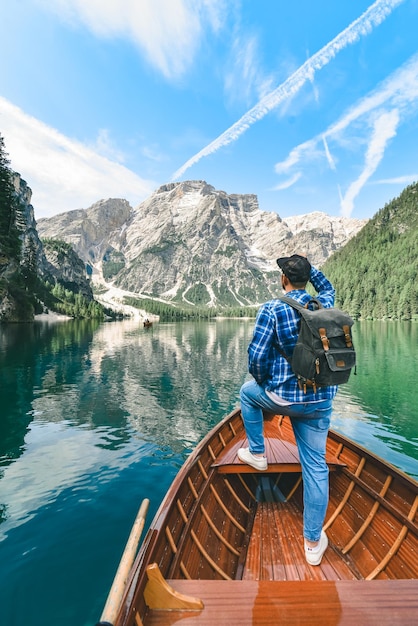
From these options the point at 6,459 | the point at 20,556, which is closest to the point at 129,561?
the point at 20,556

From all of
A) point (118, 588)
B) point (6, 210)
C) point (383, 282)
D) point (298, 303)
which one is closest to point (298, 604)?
point (118, 588)

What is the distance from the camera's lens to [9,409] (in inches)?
681

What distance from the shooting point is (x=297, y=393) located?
4.16 m

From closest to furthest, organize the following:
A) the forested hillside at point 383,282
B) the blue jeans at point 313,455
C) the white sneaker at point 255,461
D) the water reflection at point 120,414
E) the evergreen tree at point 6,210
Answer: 1. the blue jeans at point 313,455
2. the white sneaker at point 255,461
3. the water reflection at point 120,414
4. the evergreen tree at point 6,210
5. the forested hillside at point 383,282

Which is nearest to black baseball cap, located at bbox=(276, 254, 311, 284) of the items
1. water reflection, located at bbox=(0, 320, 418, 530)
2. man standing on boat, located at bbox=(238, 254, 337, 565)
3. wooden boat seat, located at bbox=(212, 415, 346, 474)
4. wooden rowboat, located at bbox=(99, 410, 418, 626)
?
man standing on boat, located at bbox=(238, 254, 337, 565)

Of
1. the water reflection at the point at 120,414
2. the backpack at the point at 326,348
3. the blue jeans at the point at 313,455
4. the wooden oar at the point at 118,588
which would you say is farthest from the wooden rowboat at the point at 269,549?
the water reflection at the point at 120,414

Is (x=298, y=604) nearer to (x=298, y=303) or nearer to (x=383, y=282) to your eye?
(x=298, y=303)

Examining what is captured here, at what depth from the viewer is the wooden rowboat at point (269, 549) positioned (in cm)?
284

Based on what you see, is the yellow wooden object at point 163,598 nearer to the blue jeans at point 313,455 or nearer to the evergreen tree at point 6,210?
the blue jeans at point 313,455

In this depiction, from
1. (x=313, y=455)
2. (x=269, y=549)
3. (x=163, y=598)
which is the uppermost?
(x=313, y=455)

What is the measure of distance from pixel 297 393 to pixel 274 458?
307cm

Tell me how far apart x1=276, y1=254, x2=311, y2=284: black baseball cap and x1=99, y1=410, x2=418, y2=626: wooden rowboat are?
3385mm

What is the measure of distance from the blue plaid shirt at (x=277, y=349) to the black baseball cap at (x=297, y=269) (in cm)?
17

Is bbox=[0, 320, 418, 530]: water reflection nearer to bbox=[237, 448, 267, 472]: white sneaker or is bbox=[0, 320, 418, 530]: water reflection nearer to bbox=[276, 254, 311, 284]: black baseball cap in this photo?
bbox=[237, 448, 267, 472]: white sneaker
